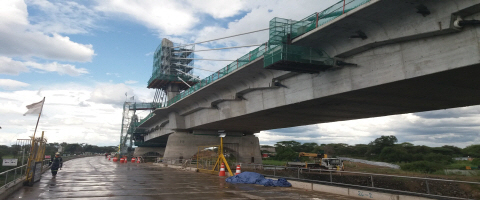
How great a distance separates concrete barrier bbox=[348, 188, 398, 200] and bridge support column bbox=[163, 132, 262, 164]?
31600mm

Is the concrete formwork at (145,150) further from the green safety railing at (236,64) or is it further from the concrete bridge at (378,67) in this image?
the concrete bridge at (378,67)

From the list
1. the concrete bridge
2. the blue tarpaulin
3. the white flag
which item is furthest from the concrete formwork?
the blue tarpaulin

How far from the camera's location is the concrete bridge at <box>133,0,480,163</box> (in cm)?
1071

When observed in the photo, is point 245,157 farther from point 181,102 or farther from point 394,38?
point 394,38

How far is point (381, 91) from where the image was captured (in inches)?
590

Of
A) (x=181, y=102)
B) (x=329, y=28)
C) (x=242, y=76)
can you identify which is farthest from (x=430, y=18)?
(x=181, y=102)

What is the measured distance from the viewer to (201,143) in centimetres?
4416

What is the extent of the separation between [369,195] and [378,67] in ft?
18.8

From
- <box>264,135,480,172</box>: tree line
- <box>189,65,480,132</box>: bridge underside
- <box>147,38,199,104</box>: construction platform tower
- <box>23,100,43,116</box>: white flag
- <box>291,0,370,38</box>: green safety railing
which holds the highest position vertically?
<box>147,38,199,104</box>: construction platform tower

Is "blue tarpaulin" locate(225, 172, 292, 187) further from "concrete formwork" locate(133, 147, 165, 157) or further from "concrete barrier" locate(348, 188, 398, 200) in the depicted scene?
"concrete formwork" locate(133, 147, 165, 157)

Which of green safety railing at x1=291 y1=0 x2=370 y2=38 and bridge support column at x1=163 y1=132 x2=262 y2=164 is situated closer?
green safety railing at x1=291 y1=0 x2=370 y2=38

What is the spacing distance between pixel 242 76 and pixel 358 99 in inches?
341

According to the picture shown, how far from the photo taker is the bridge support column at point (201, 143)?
42.3 m

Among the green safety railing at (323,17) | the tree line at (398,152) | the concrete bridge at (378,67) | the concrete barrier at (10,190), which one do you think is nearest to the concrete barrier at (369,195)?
the concrete bridge at (378,67)
